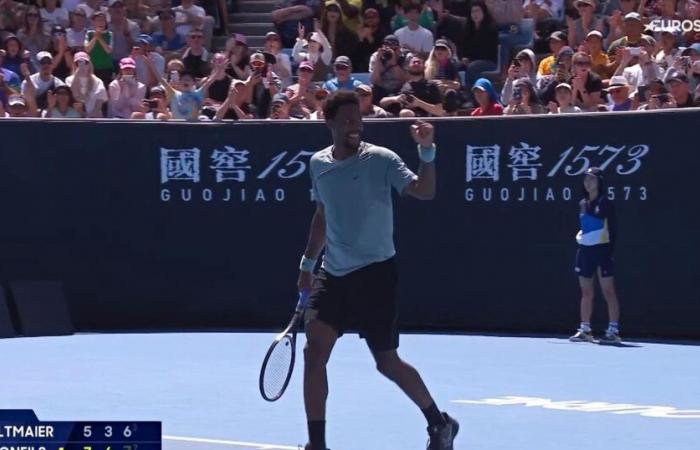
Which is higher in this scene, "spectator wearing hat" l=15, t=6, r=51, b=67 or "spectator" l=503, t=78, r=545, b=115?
"spectator wearing hat" l=15, t=6, r=51, b=67

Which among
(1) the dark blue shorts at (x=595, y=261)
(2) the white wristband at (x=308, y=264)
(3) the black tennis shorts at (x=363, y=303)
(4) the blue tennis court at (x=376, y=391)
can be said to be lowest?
(4) the blue tennis court at (x=376, y=391)

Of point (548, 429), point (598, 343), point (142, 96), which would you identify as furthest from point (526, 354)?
point (142, 96)

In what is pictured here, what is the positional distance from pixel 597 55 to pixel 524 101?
1.91 m

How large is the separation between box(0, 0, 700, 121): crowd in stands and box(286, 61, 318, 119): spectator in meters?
0.02

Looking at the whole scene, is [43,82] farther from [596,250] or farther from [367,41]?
[596,250]

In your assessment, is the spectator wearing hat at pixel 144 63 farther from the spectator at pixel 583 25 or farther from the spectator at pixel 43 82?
the spectator at pixel 583 25

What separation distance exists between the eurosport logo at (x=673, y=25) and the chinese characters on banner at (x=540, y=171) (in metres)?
3.32

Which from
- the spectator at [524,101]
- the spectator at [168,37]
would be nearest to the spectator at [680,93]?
the spectator at [524,101]

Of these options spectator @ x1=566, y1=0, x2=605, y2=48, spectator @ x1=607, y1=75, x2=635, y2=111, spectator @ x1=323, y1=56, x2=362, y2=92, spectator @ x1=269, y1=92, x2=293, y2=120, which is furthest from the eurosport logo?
spectator @ x1=269, y1=92, x2=293, y2=120

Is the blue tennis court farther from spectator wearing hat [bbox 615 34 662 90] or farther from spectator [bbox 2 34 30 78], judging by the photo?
spectator [bbox 2 34 30 78]

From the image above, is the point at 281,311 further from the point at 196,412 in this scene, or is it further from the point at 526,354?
the point at 196,412

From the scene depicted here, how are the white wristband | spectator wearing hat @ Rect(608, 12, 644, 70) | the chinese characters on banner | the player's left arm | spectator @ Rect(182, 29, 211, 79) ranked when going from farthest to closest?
spectator @ Rect(182, 29, 211, 79), spectator wearing hat @ Rect(608, 12, 644, 70), the chinese characters on banner, the white wristband, the player's left arm

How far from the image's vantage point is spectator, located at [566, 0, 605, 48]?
1920 centimetres

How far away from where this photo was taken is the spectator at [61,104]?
17.6m
